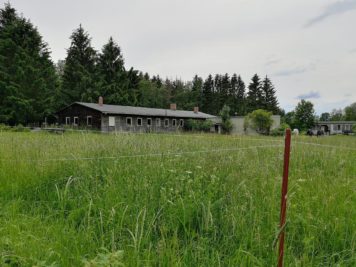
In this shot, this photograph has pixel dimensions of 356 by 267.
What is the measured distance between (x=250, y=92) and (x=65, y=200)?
6912 centimetres

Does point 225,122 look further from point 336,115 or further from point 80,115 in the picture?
point 336,115

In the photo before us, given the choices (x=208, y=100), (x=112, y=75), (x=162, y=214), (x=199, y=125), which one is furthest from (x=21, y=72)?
(x=208, y=100)

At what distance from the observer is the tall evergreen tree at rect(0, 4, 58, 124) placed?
30.0 meters

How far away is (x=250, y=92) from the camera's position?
68062 mm

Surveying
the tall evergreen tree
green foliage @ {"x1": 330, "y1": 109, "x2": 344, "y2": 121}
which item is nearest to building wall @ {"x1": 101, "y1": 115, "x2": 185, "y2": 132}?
the tall evergreen tree

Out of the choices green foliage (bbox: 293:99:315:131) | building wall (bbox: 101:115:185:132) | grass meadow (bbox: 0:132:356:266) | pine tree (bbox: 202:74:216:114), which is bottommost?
grass meadow (bbox: 0:132:356:266)

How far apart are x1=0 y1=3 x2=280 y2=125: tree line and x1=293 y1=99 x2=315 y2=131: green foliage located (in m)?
11.1

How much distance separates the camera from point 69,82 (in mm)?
40500

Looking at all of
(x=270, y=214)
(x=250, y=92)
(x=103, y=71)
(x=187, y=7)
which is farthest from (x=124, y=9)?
(x=250, y=92)

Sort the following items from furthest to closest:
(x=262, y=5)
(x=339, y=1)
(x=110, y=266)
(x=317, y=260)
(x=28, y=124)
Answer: (x=28, y=124) → (x=262, y=5) → (x=339, y=1) → (x=317, y=260) → (x=110, y=266)

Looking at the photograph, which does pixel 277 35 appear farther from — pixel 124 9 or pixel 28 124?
pixel 28 124

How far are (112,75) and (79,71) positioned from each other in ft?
16.7

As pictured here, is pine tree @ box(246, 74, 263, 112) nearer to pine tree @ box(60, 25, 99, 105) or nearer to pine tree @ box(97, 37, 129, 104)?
pine tree @ box(97, 37, 129, 104)

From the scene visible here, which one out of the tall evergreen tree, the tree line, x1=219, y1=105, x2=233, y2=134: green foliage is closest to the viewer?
the tall evergreen tree
